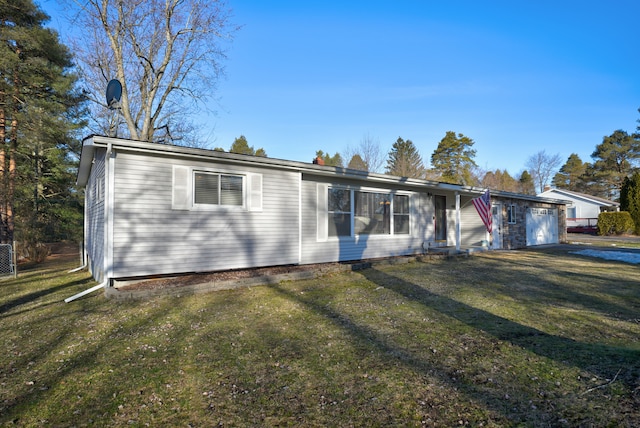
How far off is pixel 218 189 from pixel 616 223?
32817mm

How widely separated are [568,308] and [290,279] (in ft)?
18.0

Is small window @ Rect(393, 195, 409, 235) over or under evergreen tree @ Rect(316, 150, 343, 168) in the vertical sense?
under

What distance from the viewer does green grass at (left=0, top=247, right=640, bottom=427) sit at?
2604mm

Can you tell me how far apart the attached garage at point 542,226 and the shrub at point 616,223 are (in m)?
11.1

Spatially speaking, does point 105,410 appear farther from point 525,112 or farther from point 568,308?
point 525,112

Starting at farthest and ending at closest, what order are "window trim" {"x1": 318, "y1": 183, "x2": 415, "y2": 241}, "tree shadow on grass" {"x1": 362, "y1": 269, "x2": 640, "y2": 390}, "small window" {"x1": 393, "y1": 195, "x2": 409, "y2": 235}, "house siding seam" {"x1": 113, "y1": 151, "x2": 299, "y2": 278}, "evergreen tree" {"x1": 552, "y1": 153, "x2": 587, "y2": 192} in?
1. "evergreen tree" {"x1": 552, "y1": 153, "x2": 587, "y2": 192}
2. "small window" {"x1": 393, "y1": 195, "x2": 409, "y2": 235}
3. "window trim" {"x1": 318, "y1": 183, "x2": 415, "y2": 241}
4. "house siding seam" {"x1": 113, "y1": 151, "x2": 299, "y2": 278}
5. "tree shadow on grass" {"x1": 362, "y1": 269, "x2": 640, "y2": 390}

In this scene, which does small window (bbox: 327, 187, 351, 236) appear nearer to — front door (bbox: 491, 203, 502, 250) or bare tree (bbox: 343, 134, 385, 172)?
front door (bbox: 491, 203, 502, 250)

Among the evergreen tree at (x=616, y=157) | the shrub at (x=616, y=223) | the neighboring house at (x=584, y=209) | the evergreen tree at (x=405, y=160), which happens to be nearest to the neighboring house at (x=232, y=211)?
the shrub at (x=616, y=223)

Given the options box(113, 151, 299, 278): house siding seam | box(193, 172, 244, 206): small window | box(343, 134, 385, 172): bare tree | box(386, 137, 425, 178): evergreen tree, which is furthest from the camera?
box(386, 137, 425, 178): evergreen tree

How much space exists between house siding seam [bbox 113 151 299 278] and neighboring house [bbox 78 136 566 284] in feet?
0.06

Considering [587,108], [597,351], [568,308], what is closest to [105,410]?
[597,351]

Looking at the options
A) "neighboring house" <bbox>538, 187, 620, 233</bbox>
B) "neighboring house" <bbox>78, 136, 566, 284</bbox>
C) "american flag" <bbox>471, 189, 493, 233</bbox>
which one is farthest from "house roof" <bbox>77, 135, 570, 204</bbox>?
"neighboring house" <bbox>538, 187, 620, 233</bbox>

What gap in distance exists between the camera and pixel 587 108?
21.5 meters

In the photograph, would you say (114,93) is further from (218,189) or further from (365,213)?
(365,213)
